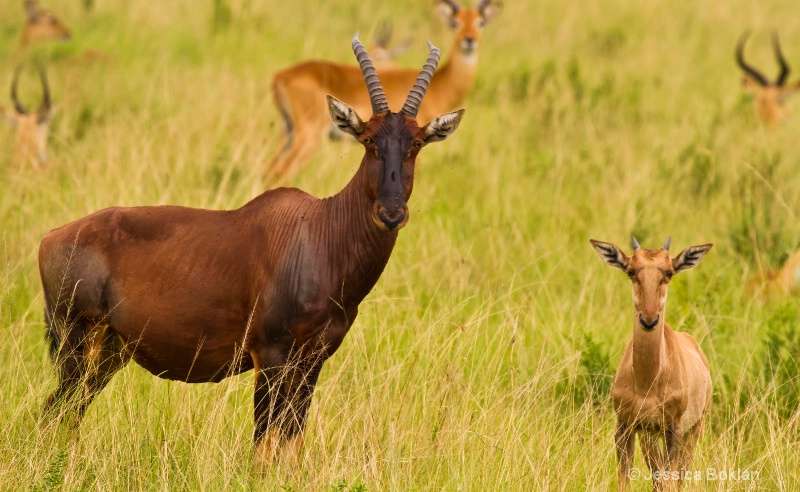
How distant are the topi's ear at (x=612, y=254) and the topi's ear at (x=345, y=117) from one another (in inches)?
46.1

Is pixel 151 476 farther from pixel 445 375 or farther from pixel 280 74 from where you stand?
pixel 280 74

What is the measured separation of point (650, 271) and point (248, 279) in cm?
177

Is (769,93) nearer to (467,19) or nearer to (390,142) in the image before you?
(467,19)

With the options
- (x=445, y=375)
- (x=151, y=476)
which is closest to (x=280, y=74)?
(x=445, y=375)

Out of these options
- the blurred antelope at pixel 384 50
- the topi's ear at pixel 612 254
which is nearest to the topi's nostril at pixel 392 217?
the topi's ear at pixel 612 254

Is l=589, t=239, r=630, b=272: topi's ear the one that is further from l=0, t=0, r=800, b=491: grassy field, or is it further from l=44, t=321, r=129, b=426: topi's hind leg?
l=44, t=321, r=129, b=426: topi's hind leg

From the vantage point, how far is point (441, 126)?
17.1 feet

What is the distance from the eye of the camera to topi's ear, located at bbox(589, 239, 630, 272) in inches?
210

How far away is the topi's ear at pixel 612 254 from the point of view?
210 inches

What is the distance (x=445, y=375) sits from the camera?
19.1 feet

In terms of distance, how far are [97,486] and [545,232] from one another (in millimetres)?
4630

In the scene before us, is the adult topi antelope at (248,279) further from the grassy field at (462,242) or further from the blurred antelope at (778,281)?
the blurred antelope at (778,281)

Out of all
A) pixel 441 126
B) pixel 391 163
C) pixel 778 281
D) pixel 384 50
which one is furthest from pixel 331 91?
pixel 391 163

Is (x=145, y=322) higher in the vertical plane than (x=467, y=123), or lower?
lower
